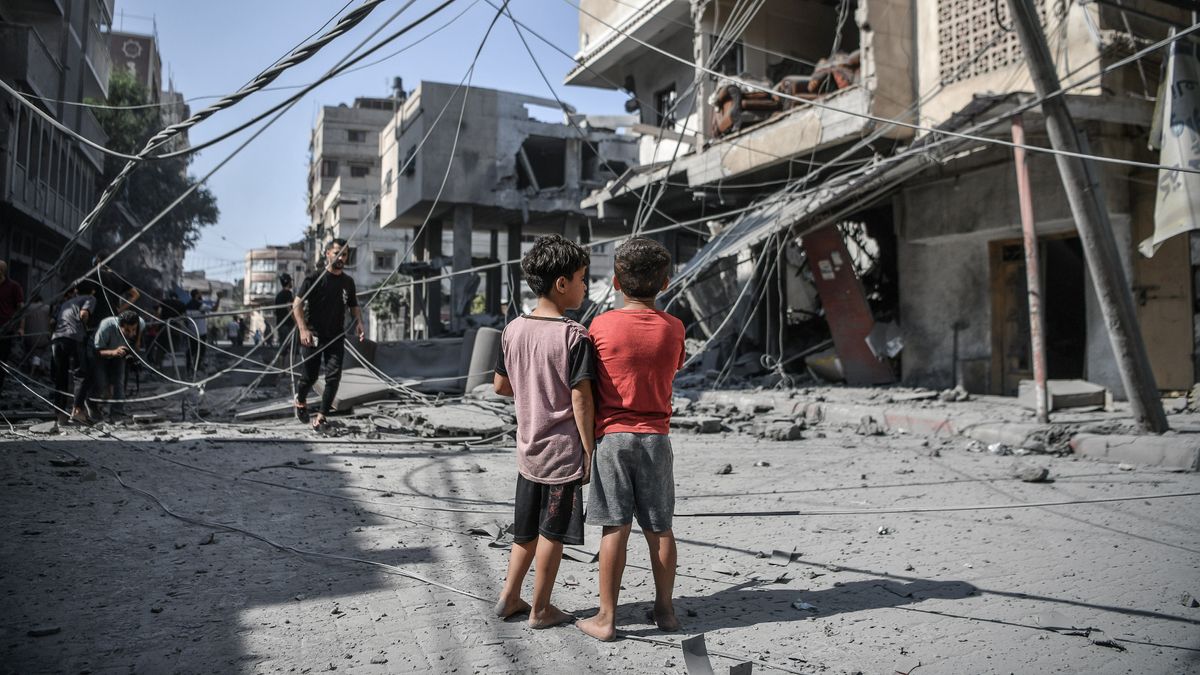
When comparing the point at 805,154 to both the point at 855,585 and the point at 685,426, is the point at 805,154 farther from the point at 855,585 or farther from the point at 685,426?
the point at 855,585

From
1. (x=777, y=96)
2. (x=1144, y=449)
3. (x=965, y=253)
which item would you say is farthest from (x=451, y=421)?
(x=965, y=253)

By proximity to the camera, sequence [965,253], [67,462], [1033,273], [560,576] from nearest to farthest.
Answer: [560,576]
[67,462]
[1033,273]
[965,253]

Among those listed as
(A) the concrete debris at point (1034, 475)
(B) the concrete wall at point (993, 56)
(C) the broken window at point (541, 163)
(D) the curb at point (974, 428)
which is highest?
(C) the broken window at point (541, 163)

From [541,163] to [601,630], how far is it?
1111 inches

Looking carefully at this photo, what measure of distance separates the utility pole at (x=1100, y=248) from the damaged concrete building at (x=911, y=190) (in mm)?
625

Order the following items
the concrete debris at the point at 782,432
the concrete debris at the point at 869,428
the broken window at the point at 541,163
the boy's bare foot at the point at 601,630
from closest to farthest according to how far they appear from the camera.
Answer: the boy's bare foot at the point at 601,630 < the concrete debris at the point at 782,432 < the concrete debris at the point at 869,428 < the broken window at the point at 541,163

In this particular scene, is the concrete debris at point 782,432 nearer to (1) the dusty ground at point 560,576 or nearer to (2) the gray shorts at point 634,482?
(1) the dusty ground at point 560,576

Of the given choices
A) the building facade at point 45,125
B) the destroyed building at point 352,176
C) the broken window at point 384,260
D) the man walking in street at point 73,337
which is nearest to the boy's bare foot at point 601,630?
the man walking in street at point 73,337

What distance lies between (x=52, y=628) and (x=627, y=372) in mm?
2033

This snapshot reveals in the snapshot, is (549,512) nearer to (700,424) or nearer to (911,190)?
(700,424)

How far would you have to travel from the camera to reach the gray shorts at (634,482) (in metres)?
2.65

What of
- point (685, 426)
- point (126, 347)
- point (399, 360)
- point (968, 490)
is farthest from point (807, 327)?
point (126, 347)

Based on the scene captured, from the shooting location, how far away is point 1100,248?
20.9ft

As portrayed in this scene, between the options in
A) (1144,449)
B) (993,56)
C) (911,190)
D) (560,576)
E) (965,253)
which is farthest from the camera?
(911,190)
